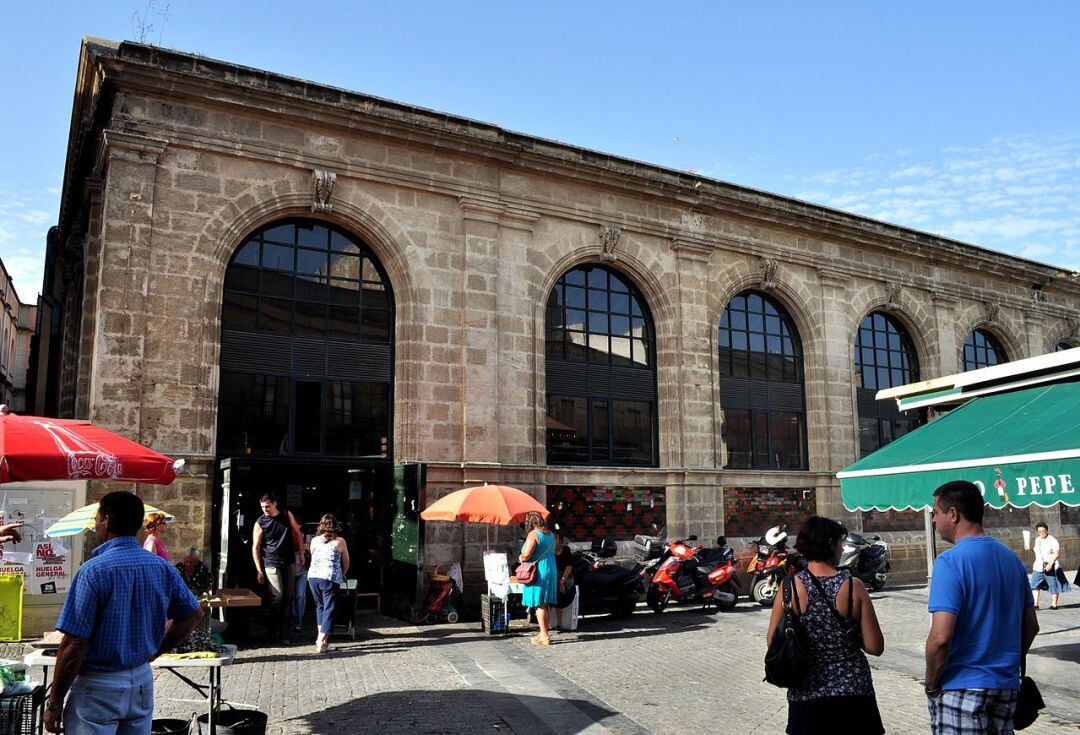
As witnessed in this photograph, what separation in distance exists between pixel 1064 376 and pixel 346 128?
10862 mm

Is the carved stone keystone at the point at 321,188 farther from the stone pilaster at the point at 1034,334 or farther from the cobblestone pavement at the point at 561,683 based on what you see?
the stone pilaster at the point at 1034,334

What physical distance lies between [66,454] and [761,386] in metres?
14.8

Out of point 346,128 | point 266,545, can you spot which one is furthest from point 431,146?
point 266,545

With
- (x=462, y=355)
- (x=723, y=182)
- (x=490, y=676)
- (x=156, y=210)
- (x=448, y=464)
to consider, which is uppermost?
(x=723, y=182)

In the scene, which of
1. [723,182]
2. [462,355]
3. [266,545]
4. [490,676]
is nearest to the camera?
[490,676]

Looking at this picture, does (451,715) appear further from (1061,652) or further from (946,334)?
(946,334)

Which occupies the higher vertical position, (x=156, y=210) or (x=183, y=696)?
(x=156, y=210)

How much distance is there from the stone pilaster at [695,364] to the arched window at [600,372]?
0.58 metres

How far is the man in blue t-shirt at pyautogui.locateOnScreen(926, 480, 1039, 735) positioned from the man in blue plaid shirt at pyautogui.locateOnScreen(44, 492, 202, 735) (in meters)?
3.72

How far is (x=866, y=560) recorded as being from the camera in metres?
16.2

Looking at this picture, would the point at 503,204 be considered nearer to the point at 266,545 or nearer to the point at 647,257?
the point at 647,257

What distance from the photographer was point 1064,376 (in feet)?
30.8

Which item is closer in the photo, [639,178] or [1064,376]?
[1064,376]

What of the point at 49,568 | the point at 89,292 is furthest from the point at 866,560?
the point at 89,292
